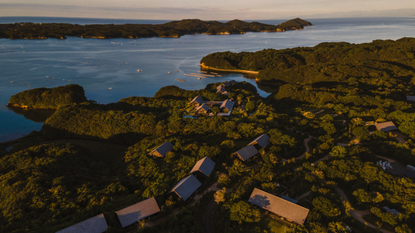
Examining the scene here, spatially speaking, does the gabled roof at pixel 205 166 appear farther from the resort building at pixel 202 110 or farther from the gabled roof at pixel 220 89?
the gabled roof at pixel 220 89

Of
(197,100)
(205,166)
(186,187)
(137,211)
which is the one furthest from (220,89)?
(137,211)

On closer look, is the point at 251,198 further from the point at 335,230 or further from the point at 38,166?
the point at 38,166

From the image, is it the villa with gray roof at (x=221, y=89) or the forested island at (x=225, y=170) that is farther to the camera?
the villa with gray roof at (x=221, y=89)

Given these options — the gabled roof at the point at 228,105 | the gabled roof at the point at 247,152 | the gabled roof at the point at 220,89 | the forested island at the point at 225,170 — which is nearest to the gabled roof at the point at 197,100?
the forested island at the point at 225,170

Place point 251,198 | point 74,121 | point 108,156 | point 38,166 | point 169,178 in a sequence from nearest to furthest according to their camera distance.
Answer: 1. point 251,198
2. point 169,178
3. point 38,166
4. point 108,156
5. point 74,121

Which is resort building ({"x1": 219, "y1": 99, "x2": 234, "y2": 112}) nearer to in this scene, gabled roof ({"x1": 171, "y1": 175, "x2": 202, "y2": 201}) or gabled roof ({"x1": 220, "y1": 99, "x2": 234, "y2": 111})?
gabled roof ({"x1": 220, "y1": 99, "x2": 234, "y2": 111})

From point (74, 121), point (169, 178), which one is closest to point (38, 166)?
point (169, 178)

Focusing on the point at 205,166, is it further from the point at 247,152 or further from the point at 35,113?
the point at 35,113
